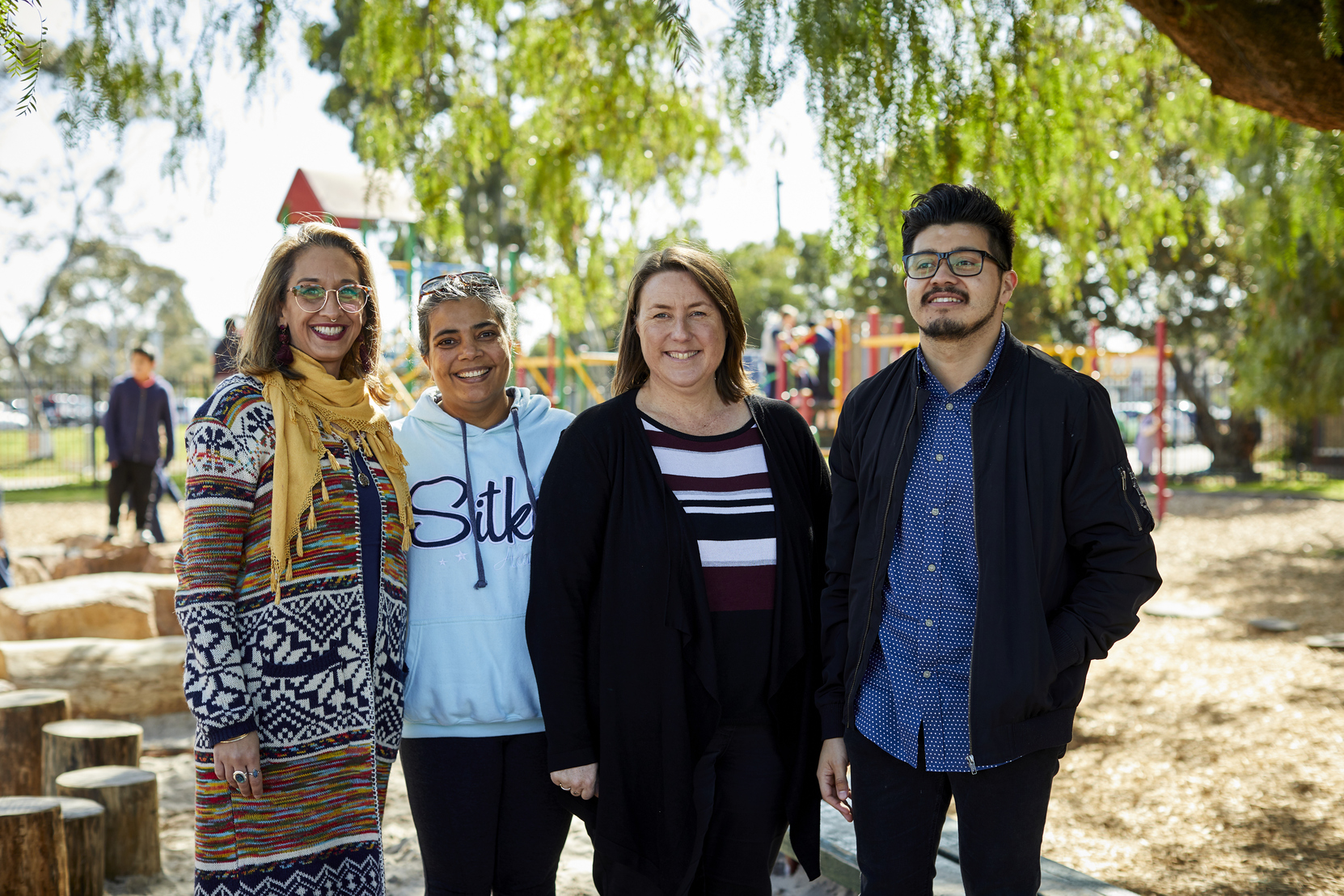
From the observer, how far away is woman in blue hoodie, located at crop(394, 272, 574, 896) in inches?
89.5

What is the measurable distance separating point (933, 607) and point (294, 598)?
1.29 meters

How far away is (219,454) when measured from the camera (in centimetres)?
207

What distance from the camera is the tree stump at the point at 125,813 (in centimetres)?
351

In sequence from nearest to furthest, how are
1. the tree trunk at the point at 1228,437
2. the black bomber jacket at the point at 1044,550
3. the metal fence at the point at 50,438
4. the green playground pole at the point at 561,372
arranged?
the black bomber jacket at the point at 1044,550, the green playground pole at the point at 561,372, the metal fence at the point at 50,438, the tree trunk at the point at 1228,437

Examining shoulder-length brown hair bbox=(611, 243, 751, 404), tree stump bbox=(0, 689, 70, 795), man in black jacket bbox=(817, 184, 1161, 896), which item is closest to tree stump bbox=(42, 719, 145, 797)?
tree stump bbox=(0, 689, 70, 795)

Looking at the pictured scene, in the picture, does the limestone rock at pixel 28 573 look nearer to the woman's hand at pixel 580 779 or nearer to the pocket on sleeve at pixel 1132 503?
the woman's hand at pixel 580 779

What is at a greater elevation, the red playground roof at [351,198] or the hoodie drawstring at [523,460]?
the red playground roof at [351,198]

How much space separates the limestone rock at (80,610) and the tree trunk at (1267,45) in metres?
5.37

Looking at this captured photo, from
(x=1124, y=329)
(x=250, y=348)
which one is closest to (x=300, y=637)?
(x=250, y=348)

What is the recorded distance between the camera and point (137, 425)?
33.3ft

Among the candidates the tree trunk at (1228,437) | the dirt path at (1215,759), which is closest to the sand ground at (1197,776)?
the dirt path at (1215,759)

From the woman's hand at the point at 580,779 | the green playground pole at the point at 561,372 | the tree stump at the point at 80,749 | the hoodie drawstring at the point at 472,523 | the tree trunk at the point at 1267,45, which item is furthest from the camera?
the green playground pole at the point at 561,372

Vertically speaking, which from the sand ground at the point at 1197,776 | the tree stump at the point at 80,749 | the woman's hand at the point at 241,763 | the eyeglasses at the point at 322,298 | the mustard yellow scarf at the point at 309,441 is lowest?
the sand ground at the point at 1197,776

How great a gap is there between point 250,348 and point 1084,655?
182cm
